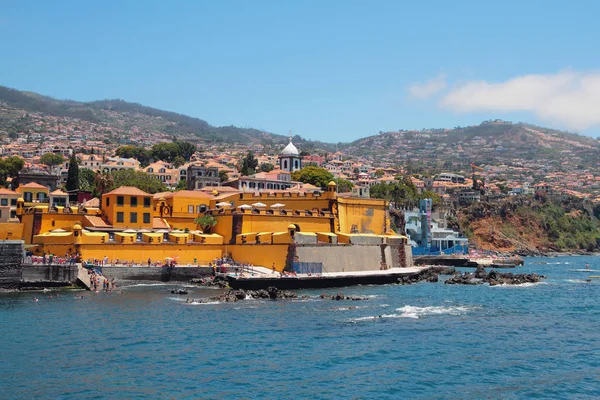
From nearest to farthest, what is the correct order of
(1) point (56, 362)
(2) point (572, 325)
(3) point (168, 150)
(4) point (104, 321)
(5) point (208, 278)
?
(1) point (56, 362) < (4) point (104, 321) < (2) point (572, 325) < (5) point (208, 278) < (3) point (168, 150)

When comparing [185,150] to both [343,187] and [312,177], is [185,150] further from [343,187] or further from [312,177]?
[312,177]

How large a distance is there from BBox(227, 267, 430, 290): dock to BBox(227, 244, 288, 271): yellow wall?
115 centimetres

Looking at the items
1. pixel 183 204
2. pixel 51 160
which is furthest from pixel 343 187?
pixel 51 160

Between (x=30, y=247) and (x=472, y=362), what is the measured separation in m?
35.1

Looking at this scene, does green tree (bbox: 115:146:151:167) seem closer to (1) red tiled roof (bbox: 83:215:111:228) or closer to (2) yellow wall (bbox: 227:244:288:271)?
(1) red tiled roof (bbox: 83:215:111:228)

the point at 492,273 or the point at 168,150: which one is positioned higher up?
the point at 168,150

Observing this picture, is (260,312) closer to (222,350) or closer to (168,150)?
(222,350)

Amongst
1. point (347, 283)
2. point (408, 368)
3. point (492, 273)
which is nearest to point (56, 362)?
point (408, 368)

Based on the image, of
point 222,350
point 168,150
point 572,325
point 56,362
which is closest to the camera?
point 56,362

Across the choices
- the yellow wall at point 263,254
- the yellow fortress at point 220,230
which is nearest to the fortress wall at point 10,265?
the yellow fortress at point 220,230

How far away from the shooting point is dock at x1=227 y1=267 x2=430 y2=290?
48.3m

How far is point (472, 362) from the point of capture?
2756 cm

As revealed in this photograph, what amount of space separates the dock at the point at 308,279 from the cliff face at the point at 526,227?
69.2m

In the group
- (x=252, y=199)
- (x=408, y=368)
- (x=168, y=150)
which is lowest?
(x=408, y=368)
